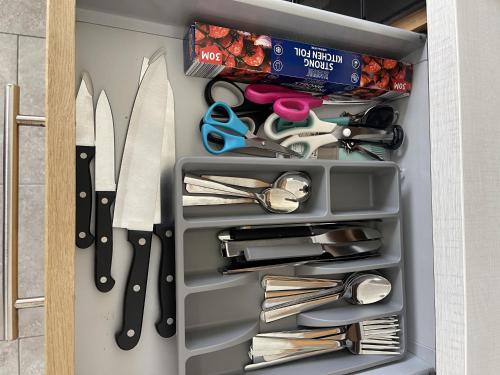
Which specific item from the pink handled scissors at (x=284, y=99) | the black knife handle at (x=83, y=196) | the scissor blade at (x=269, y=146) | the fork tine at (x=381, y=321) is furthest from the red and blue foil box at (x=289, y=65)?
the fork tine at (x=381, y=321)

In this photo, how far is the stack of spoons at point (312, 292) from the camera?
673mm

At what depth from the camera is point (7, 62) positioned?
2.18 ft

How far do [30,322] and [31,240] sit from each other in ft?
0.52

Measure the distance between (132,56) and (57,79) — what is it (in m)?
0.26

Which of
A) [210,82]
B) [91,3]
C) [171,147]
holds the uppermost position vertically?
[91,3]

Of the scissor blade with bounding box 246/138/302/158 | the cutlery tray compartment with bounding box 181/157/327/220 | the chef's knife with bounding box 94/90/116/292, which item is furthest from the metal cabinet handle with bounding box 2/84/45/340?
the scissor blade with bounding box 246/138/302/158

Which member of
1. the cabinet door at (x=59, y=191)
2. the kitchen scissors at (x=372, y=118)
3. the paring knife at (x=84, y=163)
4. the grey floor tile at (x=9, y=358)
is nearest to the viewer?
the cabinet door at (x=59, y=191)

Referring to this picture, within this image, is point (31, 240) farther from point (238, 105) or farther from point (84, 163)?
point (238, 105)

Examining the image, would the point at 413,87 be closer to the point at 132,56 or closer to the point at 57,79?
the point at 132,56

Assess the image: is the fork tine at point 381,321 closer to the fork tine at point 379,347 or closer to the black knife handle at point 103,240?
the fork tine at point 379,347

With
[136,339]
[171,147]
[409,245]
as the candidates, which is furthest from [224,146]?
[409,245]

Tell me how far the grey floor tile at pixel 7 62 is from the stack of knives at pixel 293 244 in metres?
0.49

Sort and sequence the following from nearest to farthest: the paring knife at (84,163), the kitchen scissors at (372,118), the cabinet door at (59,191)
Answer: the cabinet door at (59,191), the paring knife at (84,163), the kitchen scissors at (372,118)

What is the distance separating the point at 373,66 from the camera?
0.72 meters
